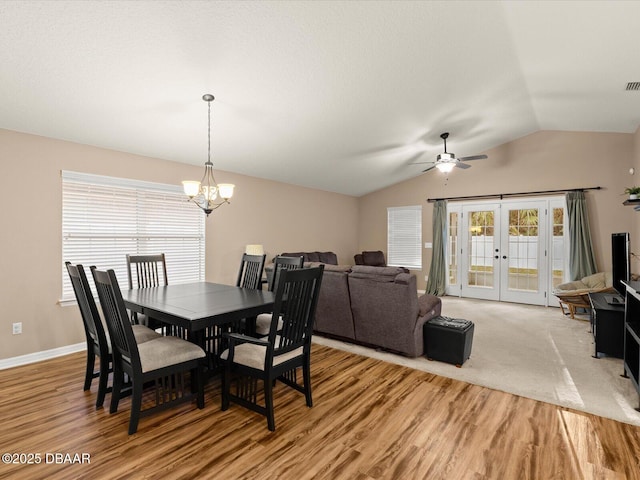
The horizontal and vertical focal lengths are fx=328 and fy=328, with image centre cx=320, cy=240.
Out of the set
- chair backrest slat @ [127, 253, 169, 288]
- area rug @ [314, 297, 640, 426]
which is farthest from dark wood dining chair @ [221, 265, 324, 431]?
chair backrest slat @ [127, 253, 169, 288]

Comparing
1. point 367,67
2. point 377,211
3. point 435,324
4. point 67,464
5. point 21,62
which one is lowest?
point 67,464

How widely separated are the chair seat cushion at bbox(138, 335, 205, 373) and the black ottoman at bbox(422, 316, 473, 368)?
7.76 feet

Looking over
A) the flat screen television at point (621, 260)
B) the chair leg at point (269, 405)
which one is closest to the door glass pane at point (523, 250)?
the flat screen television at point (621, 260)

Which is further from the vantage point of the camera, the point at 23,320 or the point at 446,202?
the point at 446,202

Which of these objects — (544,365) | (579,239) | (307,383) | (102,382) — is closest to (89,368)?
(102,382)

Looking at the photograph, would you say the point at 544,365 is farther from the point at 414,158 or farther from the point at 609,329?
the point at 414,158

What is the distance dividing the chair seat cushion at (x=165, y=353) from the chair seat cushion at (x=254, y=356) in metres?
0.24

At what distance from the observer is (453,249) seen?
7.41m

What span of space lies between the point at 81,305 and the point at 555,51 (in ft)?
16.5

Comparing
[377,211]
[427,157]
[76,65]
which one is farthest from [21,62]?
[377,211]

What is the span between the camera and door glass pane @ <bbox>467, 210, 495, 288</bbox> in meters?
6.94

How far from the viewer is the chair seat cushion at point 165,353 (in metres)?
2.27

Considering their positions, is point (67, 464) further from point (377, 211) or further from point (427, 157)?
point (377, 211)

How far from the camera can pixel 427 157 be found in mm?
6508
